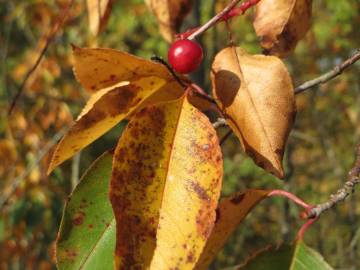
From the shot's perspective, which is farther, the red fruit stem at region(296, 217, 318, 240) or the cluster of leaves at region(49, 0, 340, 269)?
the red fruit stem at region(296, 217, 318, 240)

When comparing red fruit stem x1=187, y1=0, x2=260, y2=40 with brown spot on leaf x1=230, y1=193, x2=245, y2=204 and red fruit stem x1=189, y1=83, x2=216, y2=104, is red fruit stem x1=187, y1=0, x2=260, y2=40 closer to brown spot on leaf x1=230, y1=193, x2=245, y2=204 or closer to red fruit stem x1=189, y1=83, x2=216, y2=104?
red fruit stem x1=189, y1=83, x2=216, y2=104

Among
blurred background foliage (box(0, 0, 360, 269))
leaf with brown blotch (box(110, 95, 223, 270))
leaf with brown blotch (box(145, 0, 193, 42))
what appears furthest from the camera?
blurred background foliage (box(0, 0, 360, 269))

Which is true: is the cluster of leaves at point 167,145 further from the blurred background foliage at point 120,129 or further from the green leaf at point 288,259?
the blurred background foliage at point 120,129

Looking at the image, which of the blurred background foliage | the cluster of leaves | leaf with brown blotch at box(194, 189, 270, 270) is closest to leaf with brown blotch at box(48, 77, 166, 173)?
the cluster of leaves

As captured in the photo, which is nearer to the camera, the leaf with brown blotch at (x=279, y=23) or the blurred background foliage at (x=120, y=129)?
the leaf with brown blotch at (x=279, y=23)

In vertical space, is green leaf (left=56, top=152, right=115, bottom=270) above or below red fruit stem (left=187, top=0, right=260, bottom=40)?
below

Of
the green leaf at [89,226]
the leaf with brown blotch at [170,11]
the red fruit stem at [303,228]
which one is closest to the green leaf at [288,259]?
the red fruit stem at [303,228]

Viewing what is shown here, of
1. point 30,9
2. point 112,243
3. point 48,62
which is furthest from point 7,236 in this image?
point 112,243
